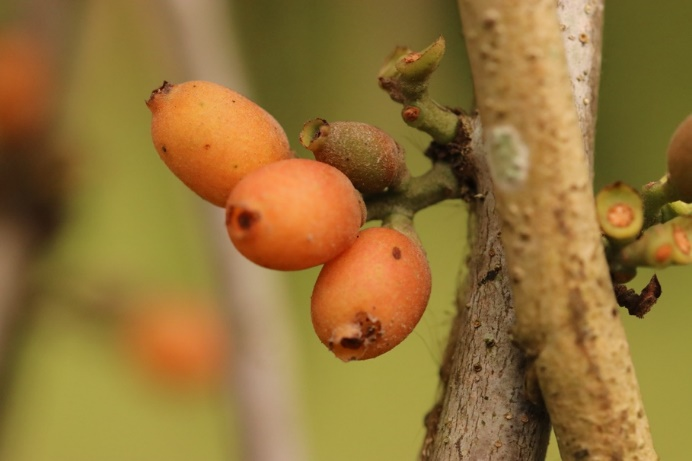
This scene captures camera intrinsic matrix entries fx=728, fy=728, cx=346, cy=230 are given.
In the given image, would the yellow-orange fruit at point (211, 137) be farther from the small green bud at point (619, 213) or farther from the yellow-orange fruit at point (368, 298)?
the small green bud at point (619, 213)

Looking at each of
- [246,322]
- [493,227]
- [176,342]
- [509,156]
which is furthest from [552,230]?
[176,342]

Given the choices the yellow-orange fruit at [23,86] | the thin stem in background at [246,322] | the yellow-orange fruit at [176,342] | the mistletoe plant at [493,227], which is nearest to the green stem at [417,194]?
the mistletoe plant at [493,227]

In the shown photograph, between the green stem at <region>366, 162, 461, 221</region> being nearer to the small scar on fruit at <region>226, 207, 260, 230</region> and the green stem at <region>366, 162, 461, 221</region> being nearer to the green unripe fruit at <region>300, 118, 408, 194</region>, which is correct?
the green unripe fruit at <region>300, 118, 408, 194</region>

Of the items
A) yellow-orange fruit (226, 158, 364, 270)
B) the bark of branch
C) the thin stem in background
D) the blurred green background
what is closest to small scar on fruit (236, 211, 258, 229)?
yellow-orange fruit (226, 158, 364, 270)

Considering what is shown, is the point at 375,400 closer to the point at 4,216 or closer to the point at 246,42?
the point at 246,42

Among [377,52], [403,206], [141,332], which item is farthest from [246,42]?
[403,206]

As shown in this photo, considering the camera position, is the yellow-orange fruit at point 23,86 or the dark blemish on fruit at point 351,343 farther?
the yellow-orange fruit at point 23,86
